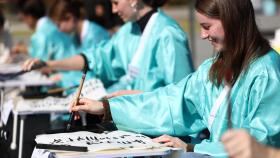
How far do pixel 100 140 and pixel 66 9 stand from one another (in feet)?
17.6

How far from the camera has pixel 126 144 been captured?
378 cm

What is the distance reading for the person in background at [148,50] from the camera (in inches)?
213

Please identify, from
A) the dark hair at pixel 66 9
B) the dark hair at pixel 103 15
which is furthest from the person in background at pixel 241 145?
the dark hair at pixel 103 15

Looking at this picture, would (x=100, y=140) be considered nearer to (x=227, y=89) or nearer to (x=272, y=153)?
(x=227, y=89)

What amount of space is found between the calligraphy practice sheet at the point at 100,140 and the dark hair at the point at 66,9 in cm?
506

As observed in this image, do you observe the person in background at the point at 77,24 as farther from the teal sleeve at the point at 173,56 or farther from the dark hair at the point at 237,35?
the dark hair at the point at 237,35

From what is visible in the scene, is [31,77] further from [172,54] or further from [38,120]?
[172,54]

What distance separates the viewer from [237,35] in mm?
3867

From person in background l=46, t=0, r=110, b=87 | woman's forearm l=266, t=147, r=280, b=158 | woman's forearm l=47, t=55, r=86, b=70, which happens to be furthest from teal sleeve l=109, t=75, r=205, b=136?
person in background l=46, t=0, r=110, b=87

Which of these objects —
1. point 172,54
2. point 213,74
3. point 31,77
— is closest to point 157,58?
point 172,54

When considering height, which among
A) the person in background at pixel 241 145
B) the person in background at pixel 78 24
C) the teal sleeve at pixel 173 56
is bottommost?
the person in background at pixel 78 24

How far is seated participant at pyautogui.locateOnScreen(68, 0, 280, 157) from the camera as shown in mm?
3799

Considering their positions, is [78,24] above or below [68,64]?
below

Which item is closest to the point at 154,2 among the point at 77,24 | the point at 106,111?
the point at 106,111
